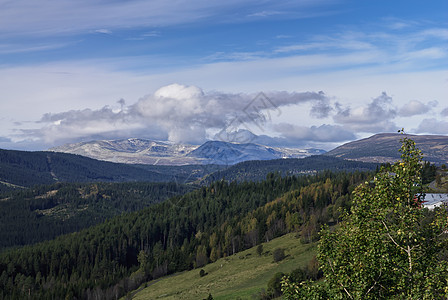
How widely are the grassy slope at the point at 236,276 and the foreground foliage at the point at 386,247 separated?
74.4 m

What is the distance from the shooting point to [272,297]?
87.0 meters

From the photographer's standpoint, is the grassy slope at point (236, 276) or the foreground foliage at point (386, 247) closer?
the foreground foliage at point (386, 247)

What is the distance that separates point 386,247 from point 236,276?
11582cm

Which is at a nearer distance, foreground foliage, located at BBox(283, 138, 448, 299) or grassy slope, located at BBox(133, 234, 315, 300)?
foreground foliage, located at BBox(283, 138, 448, 299)

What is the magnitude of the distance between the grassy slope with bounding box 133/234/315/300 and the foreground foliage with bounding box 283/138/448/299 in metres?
74.4

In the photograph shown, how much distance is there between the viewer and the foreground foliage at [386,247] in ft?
73.8

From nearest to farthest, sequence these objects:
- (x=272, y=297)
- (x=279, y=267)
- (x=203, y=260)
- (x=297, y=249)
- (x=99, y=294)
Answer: (x=272, y=297) < (x=279, y=267) < (x=297, y=249) < (x=99, y=294) < (x=203, y=260)

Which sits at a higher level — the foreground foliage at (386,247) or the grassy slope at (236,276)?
the foreground foliage at (386,247)

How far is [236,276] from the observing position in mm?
132500

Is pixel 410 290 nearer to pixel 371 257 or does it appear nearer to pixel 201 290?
pixel 371 257

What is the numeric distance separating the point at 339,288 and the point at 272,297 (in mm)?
68927

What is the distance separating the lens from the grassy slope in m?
113

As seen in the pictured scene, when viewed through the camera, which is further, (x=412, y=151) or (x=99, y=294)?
(x=99, y=294)

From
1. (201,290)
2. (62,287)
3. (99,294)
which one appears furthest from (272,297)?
(62,287)
